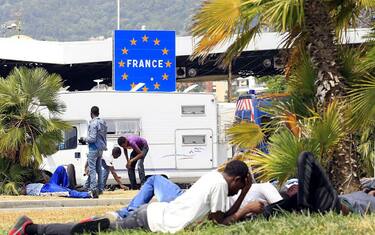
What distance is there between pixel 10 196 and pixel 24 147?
66.0 inches

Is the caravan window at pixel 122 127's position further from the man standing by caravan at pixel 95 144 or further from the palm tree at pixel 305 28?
the palm tree at pixel 305 28

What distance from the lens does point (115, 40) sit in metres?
24.7

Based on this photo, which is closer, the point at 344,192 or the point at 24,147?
the point at 344,192

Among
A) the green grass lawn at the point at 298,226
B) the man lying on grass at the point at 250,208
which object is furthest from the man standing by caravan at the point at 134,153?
the green grass lawn at the point at 298,226

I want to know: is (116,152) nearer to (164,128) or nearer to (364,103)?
(164,128)

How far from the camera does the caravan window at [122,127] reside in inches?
898

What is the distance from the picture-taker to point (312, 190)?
28.5 feet

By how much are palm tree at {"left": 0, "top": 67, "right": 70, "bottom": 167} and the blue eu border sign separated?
11.9 ft

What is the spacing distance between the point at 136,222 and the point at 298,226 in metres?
1.87

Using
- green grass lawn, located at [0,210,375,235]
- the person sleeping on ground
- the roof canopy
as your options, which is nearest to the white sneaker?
green grass lawn, located at [0,210,375,235]

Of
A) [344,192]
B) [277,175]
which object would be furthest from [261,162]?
[344,192]

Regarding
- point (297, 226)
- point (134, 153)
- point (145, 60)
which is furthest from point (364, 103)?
point (145, 60)

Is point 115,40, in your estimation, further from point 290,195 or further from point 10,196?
point 290,195

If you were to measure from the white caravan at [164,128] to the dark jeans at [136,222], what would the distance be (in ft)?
45.5
